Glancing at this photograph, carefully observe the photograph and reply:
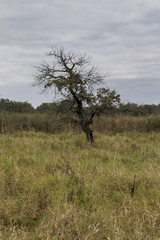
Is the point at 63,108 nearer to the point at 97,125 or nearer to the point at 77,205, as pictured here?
the point at 77,205

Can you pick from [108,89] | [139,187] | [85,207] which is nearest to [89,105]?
[108,89]

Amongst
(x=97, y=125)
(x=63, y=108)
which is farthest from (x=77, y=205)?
(x=97, y=125)

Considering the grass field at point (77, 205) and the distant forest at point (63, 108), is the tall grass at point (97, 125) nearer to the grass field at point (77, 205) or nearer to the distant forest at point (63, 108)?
the distant forest at point (63, 108)

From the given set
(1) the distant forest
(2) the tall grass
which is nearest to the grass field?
(1) the distant forest

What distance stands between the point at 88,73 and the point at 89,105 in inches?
54.9

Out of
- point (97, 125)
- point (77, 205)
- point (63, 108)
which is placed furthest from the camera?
point (97, 125)

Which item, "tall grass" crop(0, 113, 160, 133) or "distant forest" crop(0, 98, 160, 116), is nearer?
"distant forest" crop(0, 98, 160, 116)

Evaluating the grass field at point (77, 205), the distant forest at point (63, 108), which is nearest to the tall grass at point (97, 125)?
the distant forest at point (63, 108)

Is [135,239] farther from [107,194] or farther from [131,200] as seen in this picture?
[107,194]

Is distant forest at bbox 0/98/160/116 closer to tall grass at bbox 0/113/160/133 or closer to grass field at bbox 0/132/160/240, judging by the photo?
tall grass at bbox 0/113/160/133

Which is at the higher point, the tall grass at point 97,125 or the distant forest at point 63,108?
the distant forest at point 63,108

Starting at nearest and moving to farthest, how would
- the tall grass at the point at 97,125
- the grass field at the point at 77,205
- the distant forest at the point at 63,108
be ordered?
the grass field at the point at 77,205 < the distant forest at the point at 63,108 < the tall grass at the point at 97,125

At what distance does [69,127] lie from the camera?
1692cm

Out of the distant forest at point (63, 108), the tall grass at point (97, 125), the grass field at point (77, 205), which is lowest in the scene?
the grass field at point (77, 205)
